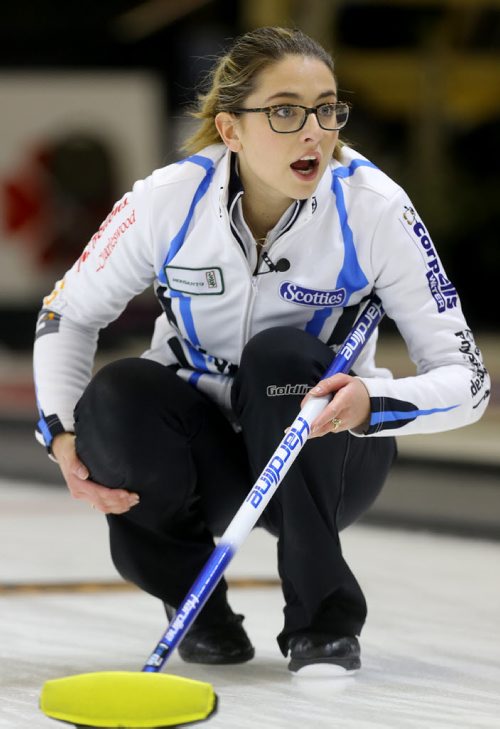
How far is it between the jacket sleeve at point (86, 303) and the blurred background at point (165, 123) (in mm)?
1954

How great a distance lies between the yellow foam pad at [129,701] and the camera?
1572 mm

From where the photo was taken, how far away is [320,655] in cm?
194

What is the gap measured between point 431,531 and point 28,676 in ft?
5.32

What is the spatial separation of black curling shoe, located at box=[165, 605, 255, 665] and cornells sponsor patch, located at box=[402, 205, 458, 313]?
0.57 meters

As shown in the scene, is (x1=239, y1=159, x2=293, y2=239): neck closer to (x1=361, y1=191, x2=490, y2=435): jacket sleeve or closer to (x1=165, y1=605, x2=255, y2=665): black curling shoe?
(x1=361, y1=191, x2=490, y2=435): jacket sleeve

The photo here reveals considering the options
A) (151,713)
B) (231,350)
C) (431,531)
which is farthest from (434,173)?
(151,713)

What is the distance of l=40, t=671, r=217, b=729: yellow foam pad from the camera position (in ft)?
5.16

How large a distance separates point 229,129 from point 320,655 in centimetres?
74

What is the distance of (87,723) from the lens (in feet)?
5.19

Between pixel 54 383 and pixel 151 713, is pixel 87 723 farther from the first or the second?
pixel 54 383

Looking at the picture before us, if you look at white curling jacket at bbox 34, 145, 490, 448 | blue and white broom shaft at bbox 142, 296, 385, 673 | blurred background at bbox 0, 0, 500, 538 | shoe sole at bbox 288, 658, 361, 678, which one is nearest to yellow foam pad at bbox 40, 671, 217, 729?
blue and white broom shaft at bbox 142, 296, 385, 673

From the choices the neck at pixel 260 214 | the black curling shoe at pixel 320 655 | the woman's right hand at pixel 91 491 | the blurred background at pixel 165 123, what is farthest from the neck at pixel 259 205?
the blurred background at pixel 165 123

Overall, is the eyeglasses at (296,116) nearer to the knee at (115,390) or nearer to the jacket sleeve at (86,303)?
the jacket sleeve at (86,303)

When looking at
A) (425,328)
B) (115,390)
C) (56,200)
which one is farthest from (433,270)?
(56,200)
